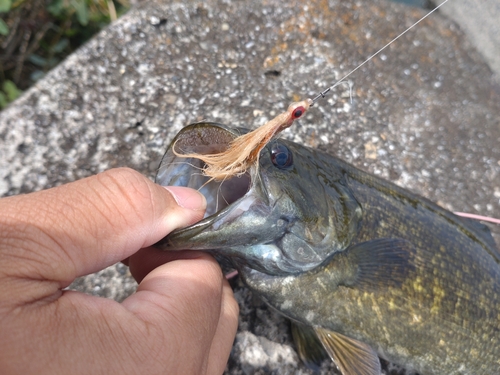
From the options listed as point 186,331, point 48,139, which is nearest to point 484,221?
point 186,331

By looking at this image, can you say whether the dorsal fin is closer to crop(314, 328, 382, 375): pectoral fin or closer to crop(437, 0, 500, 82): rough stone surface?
crop(314, 328, 382, 375): pectoral fin

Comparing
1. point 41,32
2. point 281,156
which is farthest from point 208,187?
point 41,32

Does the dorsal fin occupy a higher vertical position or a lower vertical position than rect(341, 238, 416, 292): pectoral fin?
lower

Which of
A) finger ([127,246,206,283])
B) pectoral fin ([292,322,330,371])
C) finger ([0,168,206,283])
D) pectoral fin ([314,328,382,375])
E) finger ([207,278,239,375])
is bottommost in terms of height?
pectoral fin ([292,322,330,371])

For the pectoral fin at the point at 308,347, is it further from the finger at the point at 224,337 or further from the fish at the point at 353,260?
the finger at the point at 224,337

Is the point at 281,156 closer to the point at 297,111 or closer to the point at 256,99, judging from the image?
the point at 297,111

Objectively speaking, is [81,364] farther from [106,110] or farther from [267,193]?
[106,110]

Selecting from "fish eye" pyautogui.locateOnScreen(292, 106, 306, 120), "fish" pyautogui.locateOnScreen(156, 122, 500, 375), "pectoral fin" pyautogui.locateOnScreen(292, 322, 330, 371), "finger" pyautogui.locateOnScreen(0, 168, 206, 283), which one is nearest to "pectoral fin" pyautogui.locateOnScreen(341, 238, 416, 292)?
"fish" pyautogui.locateOnScreen(156, 122, 500, 375)

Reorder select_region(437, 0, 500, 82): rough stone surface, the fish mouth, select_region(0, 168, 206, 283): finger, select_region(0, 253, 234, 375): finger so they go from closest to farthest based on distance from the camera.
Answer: select_region(0, 253, 234, 375): finger, select_region(0, 168, 206, 283): finger, the fish mouth, select_region(437, 0, 500, 82): rough stone surface
